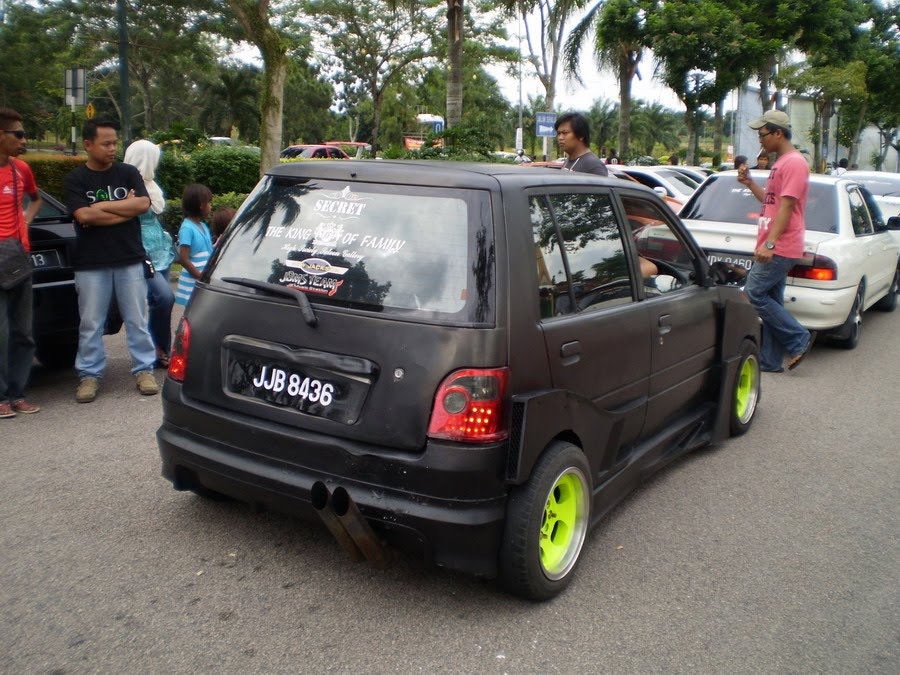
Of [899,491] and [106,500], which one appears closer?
[106,500]

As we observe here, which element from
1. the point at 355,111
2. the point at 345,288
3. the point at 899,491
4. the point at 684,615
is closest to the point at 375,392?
the point at 345,288

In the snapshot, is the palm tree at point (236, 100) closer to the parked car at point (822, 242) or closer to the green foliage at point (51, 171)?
the green foliage at point (51, 171)

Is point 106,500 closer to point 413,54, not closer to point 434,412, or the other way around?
point 434,412

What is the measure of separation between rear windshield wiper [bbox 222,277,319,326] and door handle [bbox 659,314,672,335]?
6.08 feet

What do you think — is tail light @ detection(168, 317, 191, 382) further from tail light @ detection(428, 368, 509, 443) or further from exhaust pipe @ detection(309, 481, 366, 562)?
tail light @ detection(428, 368, 509, 443)

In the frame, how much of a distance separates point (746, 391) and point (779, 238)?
160 cm

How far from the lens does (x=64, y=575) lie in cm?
343

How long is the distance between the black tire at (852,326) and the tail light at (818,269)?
2.50 feet

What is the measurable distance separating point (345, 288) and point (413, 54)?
1491 inches

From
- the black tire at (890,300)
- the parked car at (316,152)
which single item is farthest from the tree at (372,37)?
the black tire at (890,300)

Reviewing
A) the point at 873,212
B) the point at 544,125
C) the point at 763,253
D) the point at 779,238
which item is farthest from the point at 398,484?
the point at 544,125

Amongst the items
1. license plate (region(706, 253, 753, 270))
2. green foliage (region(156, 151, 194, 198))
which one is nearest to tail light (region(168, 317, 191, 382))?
license plate (region(706, 253, 753, 270))

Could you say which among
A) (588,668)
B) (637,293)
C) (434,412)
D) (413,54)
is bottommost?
(588,668)

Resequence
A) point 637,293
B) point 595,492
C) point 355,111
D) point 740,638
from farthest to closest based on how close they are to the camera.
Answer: point 355,111
point 637,293
point 595,492
point 740,638
